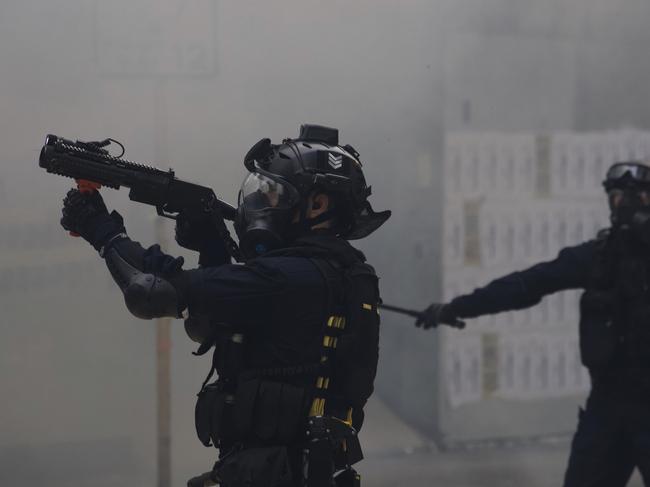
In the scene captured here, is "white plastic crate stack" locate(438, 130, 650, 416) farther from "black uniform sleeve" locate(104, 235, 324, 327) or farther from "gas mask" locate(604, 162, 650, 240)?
"black uniform sleeve" locate(104, 235, 324, 327)

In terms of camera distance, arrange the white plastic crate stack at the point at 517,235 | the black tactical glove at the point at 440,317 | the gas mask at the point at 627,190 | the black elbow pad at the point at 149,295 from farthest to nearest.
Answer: the white plastic crate stack at the point at 517,235 < the black tactical glove at the point at 440,317 < the gas mask at the point at 627,190 < the black elbow pad at the point at 149,295

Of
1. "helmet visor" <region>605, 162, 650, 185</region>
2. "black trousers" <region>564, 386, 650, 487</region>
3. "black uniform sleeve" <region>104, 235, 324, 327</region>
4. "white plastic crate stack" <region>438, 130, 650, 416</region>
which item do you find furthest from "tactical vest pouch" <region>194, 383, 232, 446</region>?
"white plastic crate stack" <region>438, 130, 650, 416</region>

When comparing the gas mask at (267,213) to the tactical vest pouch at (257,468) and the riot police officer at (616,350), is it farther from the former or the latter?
the riot police officer at (616,350)

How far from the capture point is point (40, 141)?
317cm

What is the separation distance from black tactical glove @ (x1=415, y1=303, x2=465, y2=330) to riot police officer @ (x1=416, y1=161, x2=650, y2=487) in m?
0.46

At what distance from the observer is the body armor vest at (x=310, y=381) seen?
1.81 meters

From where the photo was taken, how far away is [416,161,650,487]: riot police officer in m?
2.64

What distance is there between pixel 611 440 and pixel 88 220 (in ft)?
5.41

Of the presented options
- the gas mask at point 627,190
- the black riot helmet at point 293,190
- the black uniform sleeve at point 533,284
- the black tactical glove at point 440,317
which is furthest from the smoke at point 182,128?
the black riot helmet at point 293,190

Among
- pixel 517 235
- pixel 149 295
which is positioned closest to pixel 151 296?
pixel 149 295

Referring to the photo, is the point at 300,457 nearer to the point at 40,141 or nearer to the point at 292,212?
the point at 292,212

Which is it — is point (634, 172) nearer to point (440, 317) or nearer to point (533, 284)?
point (533, 284)

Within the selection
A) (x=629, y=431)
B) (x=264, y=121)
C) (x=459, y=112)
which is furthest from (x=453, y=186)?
(x=629, y=431)

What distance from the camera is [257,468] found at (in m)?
1.78
